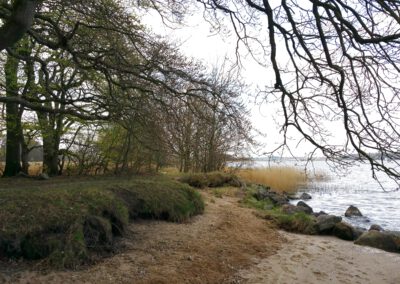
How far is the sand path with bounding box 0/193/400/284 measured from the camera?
5.67 meters

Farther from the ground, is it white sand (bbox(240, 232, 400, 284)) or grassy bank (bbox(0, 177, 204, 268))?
grassy bank (bbox(0, 177, 204, 268))

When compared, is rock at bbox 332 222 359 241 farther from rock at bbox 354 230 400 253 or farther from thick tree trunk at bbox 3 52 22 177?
thick tree trunk at bbox 3 52 22 177

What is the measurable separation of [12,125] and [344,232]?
11.8 m

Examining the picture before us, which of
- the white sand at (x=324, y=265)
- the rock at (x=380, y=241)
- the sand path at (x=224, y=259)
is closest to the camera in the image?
the sand path at (x=224, y=259)

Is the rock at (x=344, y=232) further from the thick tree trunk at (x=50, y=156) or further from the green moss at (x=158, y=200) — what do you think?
the thick tree trunk at (x=50, y=156)

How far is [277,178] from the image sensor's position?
86.9 ft

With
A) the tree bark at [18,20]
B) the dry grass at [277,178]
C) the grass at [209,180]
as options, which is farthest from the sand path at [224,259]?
the dry grass at [277,178]

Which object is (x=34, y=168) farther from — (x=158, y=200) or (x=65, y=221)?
(x=65, y=221)

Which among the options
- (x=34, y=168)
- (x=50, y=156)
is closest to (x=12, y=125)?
(x=50, y=156)

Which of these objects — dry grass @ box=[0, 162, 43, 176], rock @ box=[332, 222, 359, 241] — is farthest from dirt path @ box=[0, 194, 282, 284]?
dry grass @ box=[0, 162, 43, 176]

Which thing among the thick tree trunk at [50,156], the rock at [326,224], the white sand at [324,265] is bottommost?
the white sand at [324,265]

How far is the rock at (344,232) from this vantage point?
35.7 ft

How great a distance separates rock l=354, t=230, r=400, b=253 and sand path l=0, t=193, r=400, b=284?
41 cm

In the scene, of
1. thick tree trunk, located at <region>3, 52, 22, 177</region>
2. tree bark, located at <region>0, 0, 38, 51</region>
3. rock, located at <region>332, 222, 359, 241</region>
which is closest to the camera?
tree bark, located at <region>0, 0, 38, 51</region>
